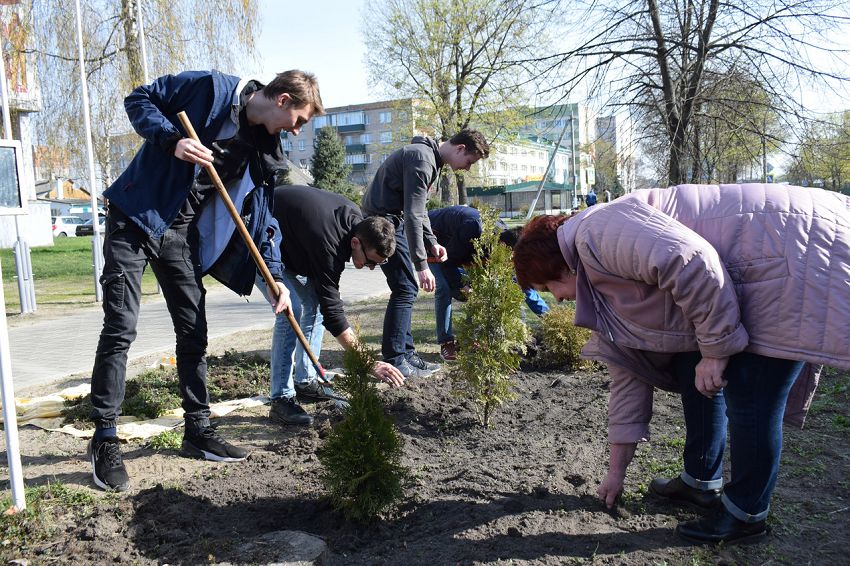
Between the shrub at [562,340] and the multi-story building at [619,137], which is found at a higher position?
the multi-story building at [619,137]

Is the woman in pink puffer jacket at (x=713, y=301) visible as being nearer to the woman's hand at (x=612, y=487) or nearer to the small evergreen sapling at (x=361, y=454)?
the woman's hand at (x=612, y=487)

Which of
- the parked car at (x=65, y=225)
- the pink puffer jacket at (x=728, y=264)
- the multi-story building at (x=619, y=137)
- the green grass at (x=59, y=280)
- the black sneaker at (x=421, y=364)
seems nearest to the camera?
the pink puffer jacket at (x=728, y=264)

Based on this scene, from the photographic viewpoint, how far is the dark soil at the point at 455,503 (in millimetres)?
2500

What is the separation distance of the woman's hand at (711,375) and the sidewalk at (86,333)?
122 inches

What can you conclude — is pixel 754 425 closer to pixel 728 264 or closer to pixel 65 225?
pixel 728 264

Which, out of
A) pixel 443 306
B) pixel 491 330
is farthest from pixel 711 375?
pixel 443 306

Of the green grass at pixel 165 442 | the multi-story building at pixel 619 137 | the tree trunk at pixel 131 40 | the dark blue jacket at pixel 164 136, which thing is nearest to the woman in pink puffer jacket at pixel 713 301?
the dark blue jacket at pixel 164 136

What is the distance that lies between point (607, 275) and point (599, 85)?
20.0 ft

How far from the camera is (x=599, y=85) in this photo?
7867 millimetres

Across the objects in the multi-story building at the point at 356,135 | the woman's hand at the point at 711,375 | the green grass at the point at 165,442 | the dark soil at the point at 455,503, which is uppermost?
the multi-story building at the point at 356,135

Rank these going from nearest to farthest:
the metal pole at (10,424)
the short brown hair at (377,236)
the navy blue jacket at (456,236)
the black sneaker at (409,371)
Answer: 1. the metal pole at (10,424)
2. the short brown hair at (377,236)
3. the black sneaker at (409,371)
4. the navy blue jacket at (456,236)

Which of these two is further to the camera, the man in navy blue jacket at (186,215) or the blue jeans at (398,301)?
the blue jeans at (398,301)

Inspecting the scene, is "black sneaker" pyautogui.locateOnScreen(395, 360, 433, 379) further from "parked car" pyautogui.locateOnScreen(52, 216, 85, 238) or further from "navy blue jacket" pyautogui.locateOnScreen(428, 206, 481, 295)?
"parked car" pyautogui.locateOnScreen(52, 216, 85, 238)

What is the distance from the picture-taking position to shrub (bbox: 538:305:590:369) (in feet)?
18.2
